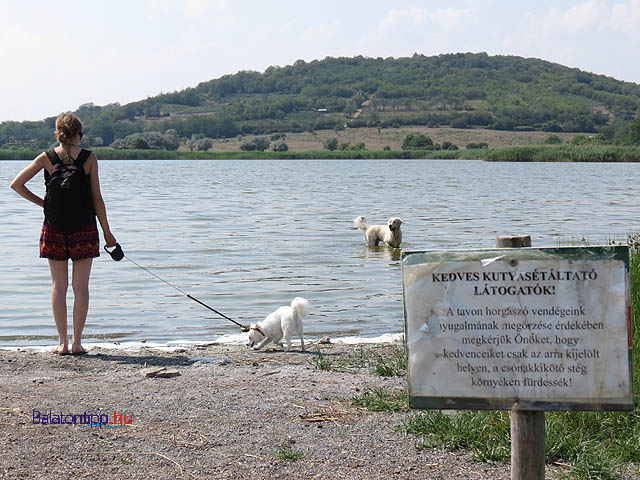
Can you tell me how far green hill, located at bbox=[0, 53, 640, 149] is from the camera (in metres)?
138

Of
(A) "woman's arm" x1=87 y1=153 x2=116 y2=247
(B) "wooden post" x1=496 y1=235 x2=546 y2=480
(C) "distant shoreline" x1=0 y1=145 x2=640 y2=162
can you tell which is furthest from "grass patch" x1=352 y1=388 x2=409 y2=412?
(C) "distant shoreline" x1=0 y1=145 x2=640 y2=162

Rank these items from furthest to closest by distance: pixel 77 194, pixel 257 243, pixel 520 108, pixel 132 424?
pixel 520 108, pixel 257 243, pixel 77 194, pixel 132 424

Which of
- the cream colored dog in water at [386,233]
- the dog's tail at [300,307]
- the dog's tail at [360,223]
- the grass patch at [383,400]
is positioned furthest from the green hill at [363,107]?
the grass patch at [383,400]

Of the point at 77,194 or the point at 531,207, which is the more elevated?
the point at 77,194

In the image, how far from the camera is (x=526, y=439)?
3.76 meters

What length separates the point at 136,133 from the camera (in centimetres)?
13038

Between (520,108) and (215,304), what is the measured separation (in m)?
147

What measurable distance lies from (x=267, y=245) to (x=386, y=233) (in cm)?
310

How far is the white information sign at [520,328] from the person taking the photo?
3.43m

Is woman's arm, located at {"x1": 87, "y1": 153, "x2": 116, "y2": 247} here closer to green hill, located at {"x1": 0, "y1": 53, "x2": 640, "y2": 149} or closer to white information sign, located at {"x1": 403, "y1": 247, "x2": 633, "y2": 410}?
white information sign, located at {"x1": 403, "y1": 247, "x2": 633, "y2": 410}

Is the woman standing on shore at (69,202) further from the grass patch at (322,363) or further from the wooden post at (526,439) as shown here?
the wooden post at (526,439)

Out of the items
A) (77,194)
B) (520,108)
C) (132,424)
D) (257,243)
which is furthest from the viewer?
(520,108)

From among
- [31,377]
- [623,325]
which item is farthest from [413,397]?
[31,377]

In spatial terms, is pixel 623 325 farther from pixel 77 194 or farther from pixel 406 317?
pixel 77 194
